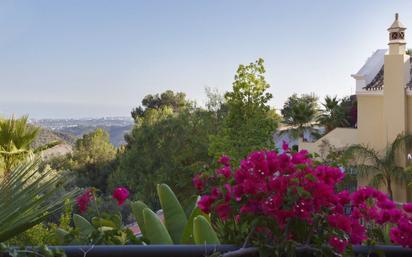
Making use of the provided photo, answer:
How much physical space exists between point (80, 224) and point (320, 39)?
59.0 ft

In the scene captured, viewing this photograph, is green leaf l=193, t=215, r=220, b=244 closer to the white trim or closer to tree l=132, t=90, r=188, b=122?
the white trim

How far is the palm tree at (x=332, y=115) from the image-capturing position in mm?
22828

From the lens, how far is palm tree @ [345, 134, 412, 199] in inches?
579

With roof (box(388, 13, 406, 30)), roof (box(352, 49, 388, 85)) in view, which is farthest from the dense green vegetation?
roof (box(388, 13, 406, 30))

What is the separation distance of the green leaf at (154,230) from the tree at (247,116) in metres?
11.0

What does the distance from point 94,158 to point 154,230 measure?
2963 cm

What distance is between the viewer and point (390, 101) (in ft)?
49.2

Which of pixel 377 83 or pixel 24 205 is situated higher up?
pixel 377 83

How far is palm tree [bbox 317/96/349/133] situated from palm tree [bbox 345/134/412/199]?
7147 millimetres

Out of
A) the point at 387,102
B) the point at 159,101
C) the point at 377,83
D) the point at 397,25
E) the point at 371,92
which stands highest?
the point at 159,101

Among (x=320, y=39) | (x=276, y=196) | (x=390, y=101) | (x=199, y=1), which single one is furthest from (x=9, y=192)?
(x=199, y=1)

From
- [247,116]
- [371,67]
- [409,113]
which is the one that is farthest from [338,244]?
[371,67]

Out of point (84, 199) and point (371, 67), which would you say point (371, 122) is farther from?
point (84, 199)

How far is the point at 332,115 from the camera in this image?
23297mm
